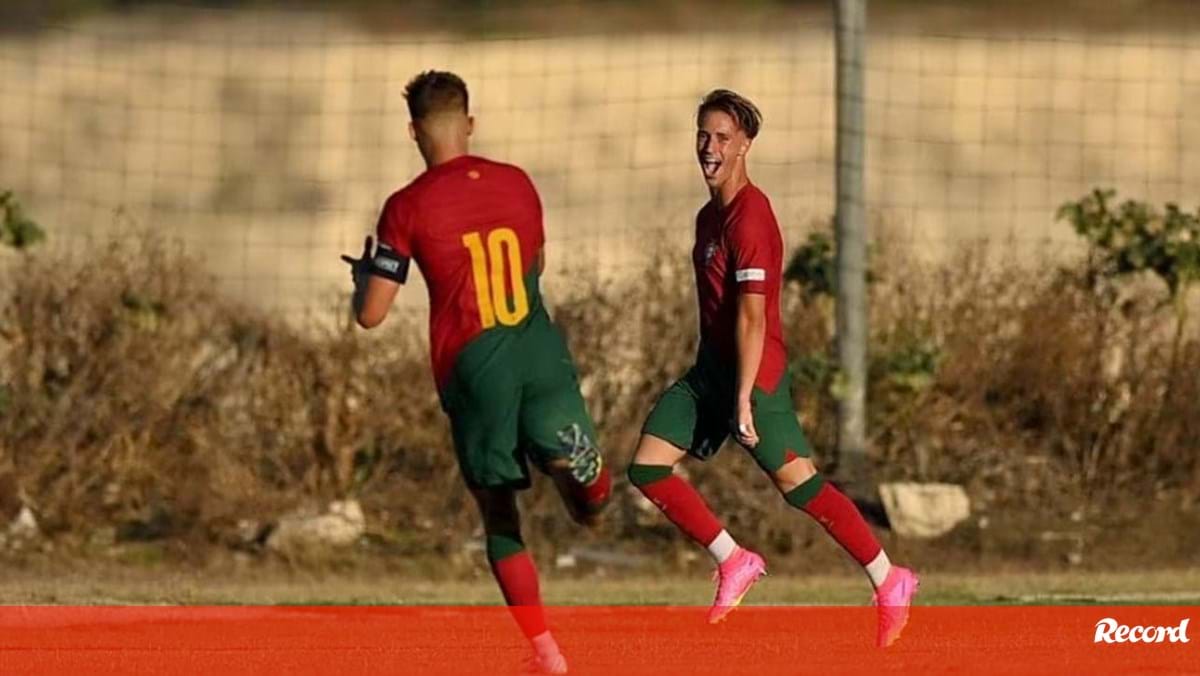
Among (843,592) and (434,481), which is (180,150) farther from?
(843,592)

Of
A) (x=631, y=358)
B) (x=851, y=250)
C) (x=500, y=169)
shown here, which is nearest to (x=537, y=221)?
(x=500, y=169)

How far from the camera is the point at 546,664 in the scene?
25.7 feet

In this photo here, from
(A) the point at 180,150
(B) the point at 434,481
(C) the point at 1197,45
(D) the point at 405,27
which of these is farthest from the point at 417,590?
(D) the point at 405,27

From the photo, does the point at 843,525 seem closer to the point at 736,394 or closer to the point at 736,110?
the point at 736,394

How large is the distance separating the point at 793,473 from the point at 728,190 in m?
0.97

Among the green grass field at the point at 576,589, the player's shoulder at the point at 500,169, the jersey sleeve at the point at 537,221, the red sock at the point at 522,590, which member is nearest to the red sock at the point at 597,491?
the red sock at the point at 522,590

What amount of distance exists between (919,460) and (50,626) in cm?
567

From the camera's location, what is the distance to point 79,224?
1508 cm

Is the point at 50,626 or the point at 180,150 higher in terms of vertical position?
the point at 180,150

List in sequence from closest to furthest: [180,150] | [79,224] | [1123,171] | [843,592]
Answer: [843,592] < [79,224] < [1123,171] < [180,150]

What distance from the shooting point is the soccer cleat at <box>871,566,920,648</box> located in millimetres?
8656

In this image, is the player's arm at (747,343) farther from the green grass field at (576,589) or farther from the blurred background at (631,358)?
the blurred background at (631,358)

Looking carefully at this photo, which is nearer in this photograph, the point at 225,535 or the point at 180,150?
the point at 225,535

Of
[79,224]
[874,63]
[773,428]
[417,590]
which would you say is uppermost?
[874,63]
